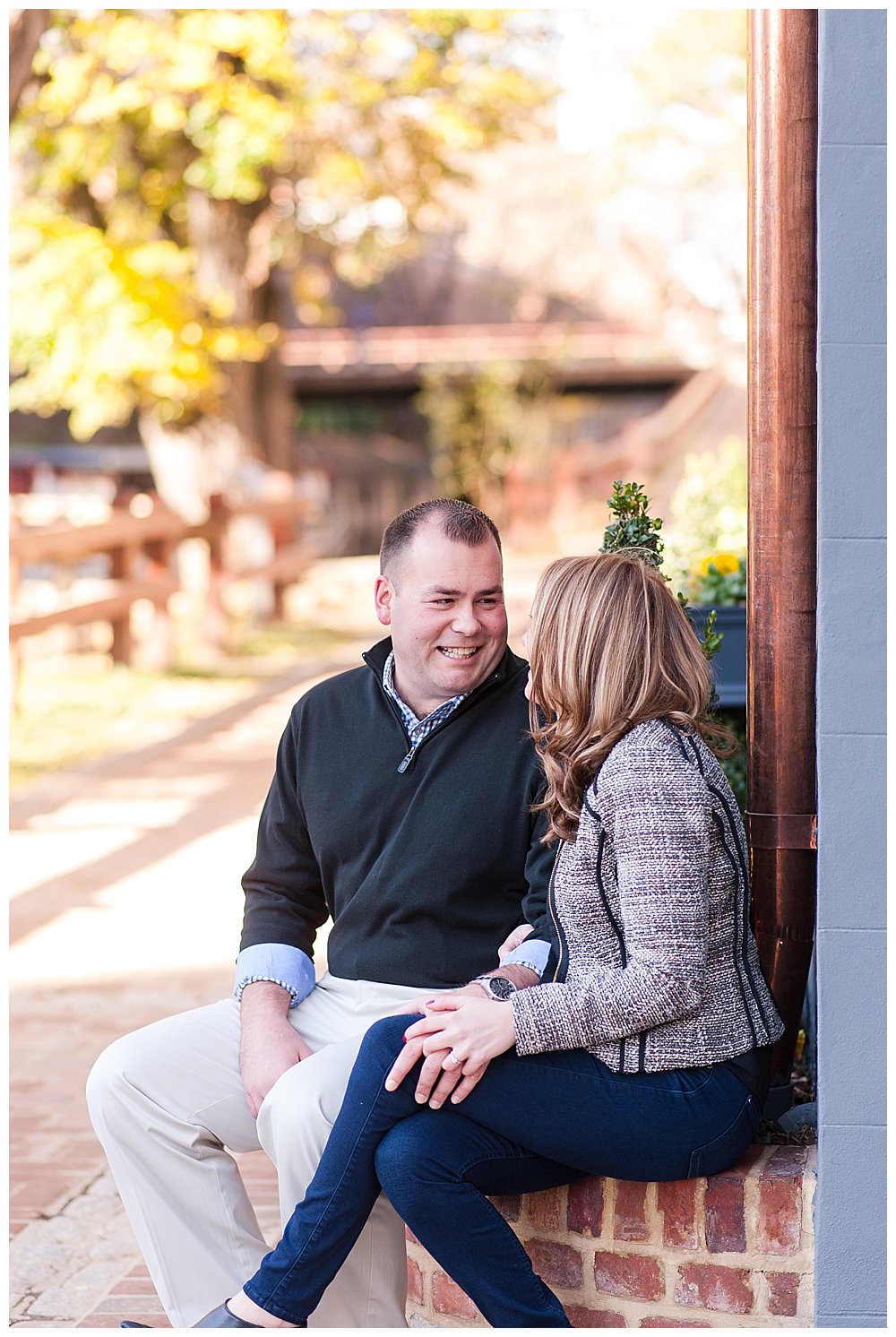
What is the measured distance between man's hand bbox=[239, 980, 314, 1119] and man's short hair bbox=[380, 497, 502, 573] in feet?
2.53

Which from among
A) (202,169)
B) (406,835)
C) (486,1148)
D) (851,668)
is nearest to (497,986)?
(486,1148)

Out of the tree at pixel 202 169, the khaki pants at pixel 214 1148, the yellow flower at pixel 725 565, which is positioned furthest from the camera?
the tree at pixel 202 169

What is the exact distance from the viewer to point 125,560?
10805mm

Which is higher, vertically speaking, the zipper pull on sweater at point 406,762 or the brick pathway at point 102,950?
the zipper pull on sweater at point 406,762

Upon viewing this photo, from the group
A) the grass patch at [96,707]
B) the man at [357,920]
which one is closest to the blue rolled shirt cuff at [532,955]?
the man at [357,920]

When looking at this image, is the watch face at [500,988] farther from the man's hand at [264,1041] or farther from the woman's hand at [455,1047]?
the man's hand at [264,1041]

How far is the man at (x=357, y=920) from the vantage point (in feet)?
8.00

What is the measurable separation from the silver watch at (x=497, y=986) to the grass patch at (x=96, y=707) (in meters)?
5.94

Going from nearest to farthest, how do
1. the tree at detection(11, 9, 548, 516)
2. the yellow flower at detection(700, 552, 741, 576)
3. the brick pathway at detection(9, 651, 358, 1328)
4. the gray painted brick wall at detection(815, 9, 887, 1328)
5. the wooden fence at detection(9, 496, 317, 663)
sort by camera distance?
the gray painted brick wall at detection(815, 9, 887, 1328) → the brick pathway at detection(9, 651, 358, 1328) → the yellow flower at detection(700, 552, 741, 576) → the wooden fence at detection(9, 496, 317, 663) → the tree at detection(11, 9, 548, 516)

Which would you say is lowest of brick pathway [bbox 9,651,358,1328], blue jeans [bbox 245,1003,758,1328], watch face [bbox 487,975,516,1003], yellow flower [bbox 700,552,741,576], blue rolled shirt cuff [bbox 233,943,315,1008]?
brick pathway [bbox 9,651,358,1328]

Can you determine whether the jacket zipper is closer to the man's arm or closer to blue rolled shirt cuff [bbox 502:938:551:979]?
blue rolled shirt cuff [bbox 502:938:551:979]

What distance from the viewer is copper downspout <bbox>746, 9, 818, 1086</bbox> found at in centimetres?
239

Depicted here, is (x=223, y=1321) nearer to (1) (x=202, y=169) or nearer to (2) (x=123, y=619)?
(2) (x=123, y=619)

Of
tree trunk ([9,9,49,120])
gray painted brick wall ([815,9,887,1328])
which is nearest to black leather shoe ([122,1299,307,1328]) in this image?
gray painted brick wall ([815,9,887,1328])
